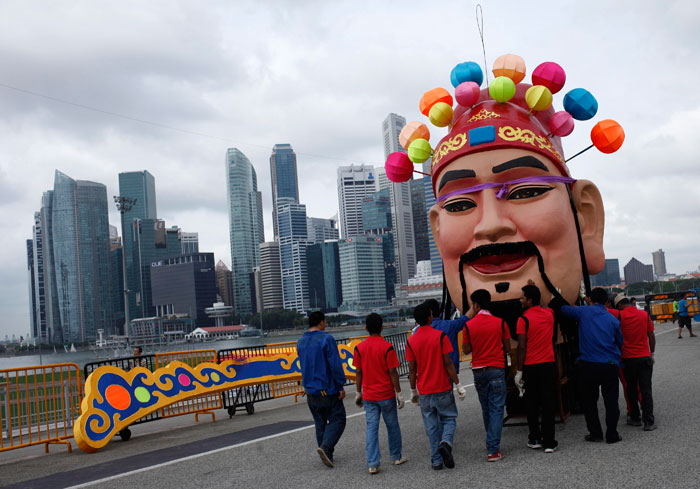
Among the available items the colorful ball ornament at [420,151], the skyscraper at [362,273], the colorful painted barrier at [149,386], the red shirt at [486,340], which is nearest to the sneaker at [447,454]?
the red shirt at [486,340]

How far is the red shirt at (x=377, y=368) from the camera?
6.32 meters

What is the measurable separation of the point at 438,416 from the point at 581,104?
501 centimetres

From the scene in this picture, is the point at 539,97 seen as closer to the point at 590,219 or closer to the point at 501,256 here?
the point at 590,219

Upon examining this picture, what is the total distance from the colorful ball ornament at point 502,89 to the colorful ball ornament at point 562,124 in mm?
724

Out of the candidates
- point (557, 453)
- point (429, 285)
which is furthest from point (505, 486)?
point (429, 285)

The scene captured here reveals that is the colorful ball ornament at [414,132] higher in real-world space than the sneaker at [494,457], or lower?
higher

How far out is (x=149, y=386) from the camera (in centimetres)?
1039

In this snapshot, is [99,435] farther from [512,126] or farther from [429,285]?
[429,285]

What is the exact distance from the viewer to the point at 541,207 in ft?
24.7

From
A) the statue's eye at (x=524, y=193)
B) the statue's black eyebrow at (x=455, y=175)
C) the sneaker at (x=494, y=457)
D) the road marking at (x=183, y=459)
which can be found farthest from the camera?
the statue's black eyebrow at (x=455, y=175)

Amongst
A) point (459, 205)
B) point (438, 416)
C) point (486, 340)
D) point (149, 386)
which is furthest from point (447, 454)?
point (149, 386)

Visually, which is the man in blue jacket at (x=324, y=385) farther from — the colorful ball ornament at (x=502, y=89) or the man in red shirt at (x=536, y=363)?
the colorful ball ornament at (x=502, y=89)

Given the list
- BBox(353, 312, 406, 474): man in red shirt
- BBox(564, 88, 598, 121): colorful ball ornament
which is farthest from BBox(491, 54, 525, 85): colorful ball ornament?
BBox(353, 312, 406, 474): man in red shirt

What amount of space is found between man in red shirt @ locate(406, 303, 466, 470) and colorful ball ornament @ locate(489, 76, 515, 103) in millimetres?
3577
